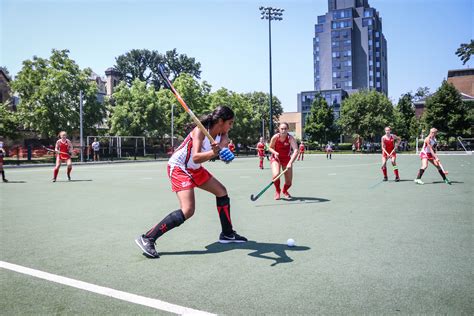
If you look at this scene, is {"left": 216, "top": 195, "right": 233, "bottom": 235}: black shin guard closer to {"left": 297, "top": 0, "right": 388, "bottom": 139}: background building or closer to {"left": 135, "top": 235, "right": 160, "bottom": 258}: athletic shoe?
{"left": 135, "top": 235, "right": 160, "bottom": 258}: athletic shoe

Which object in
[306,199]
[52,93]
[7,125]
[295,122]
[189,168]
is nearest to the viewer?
[189,168]

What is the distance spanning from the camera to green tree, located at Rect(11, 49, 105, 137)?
131 ft

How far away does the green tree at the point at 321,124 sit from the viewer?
80.6 m

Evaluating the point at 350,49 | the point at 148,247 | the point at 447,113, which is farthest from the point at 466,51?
the point at 350,49

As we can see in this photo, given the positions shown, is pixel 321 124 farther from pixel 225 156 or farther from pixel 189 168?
pixel 225 156

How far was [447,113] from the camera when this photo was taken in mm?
66875

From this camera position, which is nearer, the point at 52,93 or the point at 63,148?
the point at 63,148

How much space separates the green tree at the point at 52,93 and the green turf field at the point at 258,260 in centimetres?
3395

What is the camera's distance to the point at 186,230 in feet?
21.8

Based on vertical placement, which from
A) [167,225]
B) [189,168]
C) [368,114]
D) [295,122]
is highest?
[295,122]

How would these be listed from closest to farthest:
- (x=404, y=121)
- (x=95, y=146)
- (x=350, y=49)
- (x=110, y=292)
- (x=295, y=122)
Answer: (x=110, y=292)
(x=95, y=146)
(x=404, y=121)
(x=295, y=122)
(x=350, y=49)

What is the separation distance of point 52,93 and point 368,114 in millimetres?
52309

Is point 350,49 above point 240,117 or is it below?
above

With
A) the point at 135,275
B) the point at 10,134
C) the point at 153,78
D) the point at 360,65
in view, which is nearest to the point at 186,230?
the point at 135,275
